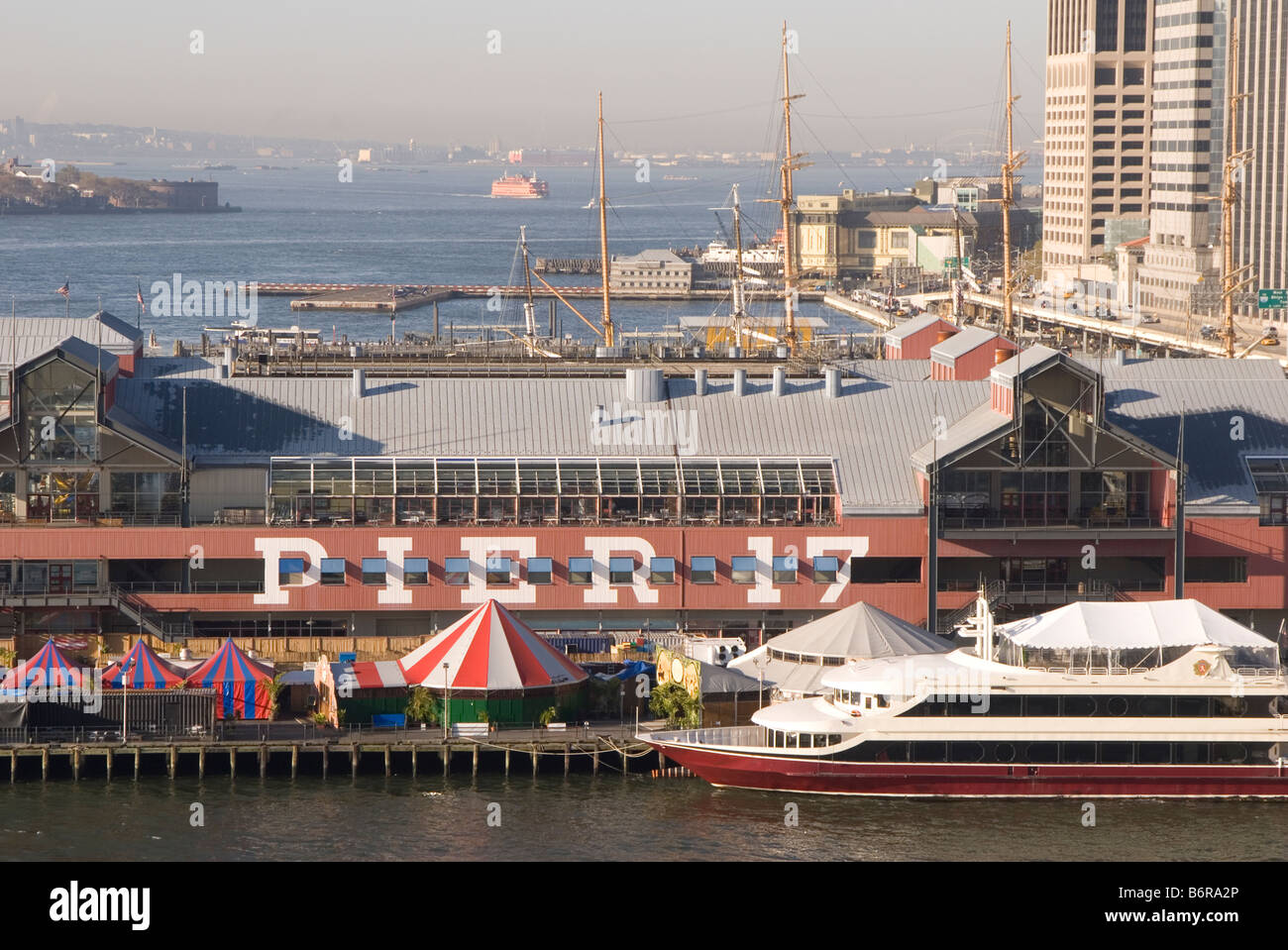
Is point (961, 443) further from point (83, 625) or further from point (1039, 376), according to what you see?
point (83, 625)

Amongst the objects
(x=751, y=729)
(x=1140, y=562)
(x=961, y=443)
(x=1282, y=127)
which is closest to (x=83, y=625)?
(x=751, y=729)

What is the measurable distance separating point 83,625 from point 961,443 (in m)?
25.6

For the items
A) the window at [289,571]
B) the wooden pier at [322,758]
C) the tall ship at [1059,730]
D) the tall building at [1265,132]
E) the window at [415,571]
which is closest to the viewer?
the tall ship at [1059,730]

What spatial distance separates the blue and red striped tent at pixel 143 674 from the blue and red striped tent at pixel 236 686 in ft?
1.93

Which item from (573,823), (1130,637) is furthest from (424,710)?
(1130,637)

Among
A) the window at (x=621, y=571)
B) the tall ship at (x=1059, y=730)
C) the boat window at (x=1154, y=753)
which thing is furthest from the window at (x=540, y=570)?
the boat window at (x=1154, y=753)

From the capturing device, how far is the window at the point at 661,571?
2443 inches

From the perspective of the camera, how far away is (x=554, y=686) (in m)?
54.3

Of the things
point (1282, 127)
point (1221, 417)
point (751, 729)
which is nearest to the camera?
point (751, 729)

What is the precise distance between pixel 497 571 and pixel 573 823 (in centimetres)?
1416

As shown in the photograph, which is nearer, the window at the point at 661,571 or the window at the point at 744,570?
the window at the point at 661,571

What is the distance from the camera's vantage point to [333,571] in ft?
202

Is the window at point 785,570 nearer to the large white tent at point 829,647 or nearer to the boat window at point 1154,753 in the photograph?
the large white tent at point 829,647

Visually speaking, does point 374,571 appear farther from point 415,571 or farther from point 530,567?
point 530,567
